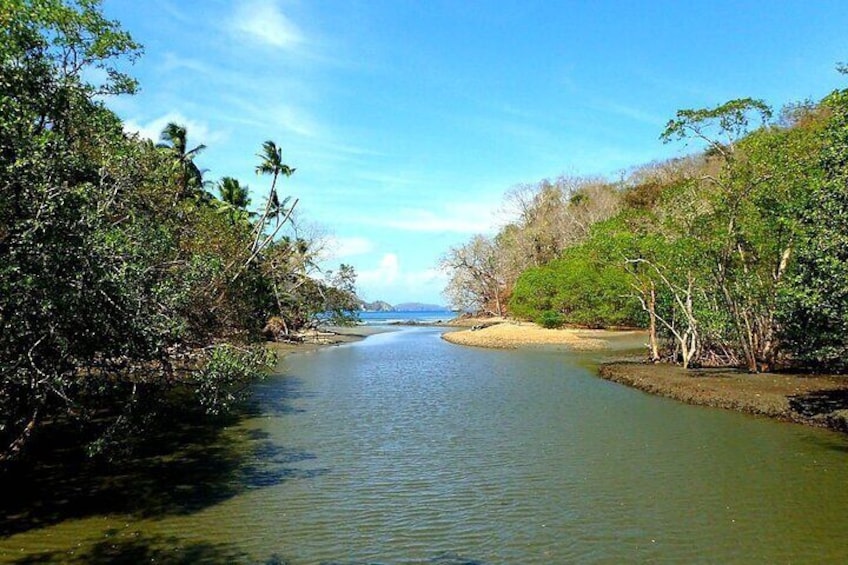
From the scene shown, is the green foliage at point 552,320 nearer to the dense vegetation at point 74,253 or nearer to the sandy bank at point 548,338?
the sandy bank at point 548,338

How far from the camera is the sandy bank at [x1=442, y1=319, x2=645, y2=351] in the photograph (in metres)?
50.5

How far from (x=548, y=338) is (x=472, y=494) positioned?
42.8m

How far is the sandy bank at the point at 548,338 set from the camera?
5053cm

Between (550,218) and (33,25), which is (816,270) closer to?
(33,25)

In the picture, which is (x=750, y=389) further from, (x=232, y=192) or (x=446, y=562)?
(x=232, y=192)

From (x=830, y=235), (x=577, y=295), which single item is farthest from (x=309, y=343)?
(x=830, y=235)

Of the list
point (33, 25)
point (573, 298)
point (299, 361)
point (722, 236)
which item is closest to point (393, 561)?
point (33, 25)

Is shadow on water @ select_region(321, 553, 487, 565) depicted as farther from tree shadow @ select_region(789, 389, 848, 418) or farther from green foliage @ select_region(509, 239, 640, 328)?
green foliage @ select_region(509, 239, 640, 328)

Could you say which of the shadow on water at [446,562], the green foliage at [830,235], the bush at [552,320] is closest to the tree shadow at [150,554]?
the shadow on water at [446,562]

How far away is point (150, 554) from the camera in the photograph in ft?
33.1

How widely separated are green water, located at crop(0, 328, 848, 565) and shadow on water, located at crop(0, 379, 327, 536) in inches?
3.1

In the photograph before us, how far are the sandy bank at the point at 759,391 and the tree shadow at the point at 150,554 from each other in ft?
57.4

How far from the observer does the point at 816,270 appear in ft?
57.7

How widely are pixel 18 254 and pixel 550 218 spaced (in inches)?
3211
